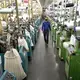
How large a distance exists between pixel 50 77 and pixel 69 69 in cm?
92

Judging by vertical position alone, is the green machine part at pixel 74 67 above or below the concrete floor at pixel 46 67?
above

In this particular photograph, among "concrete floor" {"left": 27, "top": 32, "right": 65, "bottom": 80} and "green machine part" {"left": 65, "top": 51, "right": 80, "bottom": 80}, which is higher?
"green machine part" {"left": 65, "top": 51, "right": 80, "bottom": 80}

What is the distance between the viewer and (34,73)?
18.5 ft

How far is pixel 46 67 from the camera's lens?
6211 mm

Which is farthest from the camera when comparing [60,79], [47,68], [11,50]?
[47,68]

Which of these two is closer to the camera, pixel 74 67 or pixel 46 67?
pixel 74 67

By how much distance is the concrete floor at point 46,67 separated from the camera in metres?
5.36

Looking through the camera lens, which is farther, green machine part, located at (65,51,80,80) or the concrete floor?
the concrete floor

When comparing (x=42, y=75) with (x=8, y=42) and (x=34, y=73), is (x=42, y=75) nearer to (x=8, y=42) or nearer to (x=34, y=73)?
(x=34, y=73)

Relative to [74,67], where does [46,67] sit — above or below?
below

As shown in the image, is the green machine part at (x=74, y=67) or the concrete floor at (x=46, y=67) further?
the concrete floor at (x=46, y=67)

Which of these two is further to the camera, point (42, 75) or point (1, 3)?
point (1, 3)

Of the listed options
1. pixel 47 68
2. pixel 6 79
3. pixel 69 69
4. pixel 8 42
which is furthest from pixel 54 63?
pixel 6 79

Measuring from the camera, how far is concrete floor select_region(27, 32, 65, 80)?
5361mm
